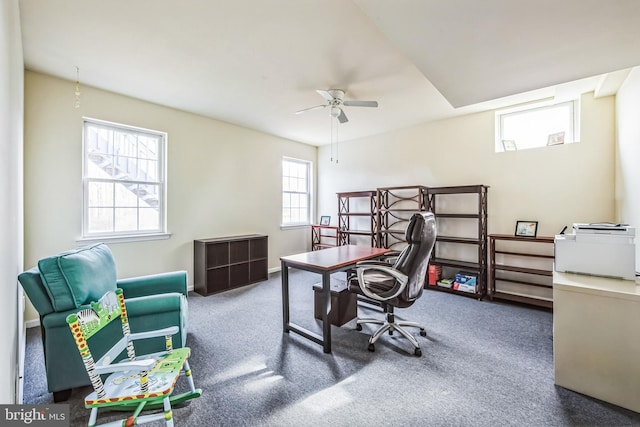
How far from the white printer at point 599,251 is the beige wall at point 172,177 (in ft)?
14.2

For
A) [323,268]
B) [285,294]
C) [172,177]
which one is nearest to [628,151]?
[323,268]

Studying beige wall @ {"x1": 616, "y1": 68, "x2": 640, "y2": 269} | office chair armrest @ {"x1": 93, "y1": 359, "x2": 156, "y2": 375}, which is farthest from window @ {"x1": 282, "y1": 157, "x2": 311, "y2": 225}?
beige wall @ {"x1": 616, "y1": 68, "x2": 640, "y2": 269}

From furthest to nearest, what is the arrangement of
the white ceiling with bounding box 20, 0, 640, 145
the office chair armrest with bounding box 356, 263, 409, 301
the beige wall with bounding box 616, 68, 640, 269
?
the beige wall with bounding box 616, 68, 640, 269 → the office chair armrest with bounding box 356, 263, 409, 301 → the white ceiling with bounding box 20, 0, 640, 145

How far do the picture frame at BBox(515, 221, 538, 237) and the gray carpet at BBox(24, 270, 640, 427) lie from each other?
41.7 inches

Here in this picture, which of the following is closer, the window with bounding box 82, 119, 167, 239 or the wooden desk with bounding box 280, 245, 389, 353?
the wooden desk with bounding box 280, 245, 389, 353

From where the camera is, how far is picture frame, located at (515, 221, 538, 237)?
142 inches

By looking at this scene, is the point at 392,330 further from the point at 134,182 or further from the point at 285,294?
the point at 134,182

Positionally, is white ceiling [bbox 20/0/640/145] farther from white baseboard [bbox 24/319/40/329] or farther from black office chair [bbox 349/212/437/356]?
white baseboard [bbox 24/319/40/329]

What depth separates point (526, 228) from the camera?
3.65m

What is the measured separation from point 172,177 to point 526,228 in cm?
509

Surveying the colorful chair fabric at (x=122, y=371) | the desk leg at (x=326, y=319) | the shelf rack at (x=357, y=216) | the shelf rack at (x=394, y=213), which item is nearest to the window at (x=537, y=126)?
the shelf rack at (x=394, y=213)

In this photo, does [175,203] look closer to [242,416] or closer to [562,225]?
[242,416]

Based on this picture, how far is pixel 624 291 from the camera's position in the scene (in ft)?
5.65

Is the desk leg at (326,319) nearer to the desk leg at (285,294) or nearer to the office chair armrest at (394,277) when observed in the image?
the office chair armrest at (394,277)
